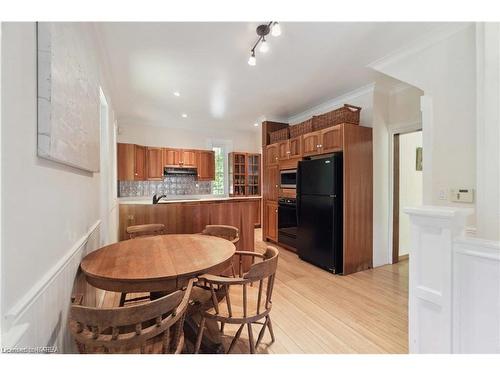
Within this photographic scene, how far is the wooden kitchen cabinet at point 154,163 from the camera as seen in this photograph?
15.7 feet

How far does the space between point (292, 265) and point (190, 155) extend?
3334 mm

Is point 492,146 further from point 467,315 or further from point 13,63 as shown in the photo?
point 13,63

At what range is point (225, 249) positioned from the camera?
167 cm

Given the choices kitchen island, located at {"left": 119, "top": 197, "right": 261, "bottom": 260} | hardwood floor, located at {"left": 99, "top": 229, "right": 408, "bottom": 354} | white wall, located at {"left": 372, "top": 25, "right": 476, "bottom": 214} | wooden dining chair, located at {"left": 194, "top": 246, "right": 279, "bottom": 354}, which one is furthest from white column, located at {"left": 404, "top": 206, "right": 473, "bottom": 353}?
kitchen island, located at {"left": 119, "top": 197, "right": 261, "bottom": 260}

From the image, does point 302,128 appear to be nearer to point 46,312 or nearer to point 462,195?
point 462,195

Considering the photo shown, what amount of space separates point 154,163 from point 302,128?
316cm

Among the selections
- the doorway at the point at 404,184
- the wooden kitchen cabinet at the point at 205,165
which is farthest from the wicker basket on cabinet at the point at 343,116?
the wooden kitchen cabinet at the point at 205,165

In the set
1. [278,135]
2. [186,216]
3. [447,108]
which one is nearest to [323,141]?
[278,135]

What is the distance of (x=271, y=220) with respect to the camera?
4484mm

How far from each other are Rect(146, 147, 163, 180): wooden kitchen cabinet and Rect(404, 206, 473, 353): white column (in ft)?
15.1

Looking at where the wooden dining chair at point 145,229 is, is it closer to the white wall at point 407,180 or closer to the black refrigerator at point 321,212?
the black refrigerator at point 321,212

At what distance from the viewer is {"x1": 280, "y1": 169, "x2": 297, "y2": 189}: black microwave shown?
12.6 feet

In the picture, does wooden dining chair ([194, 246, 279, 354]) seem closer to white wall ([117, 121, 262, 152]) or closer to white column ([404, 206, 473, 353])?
white column ([404, 206, 473, 353])

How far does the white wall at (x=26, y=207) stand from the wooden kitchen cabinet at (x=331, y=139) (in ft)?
9.62
